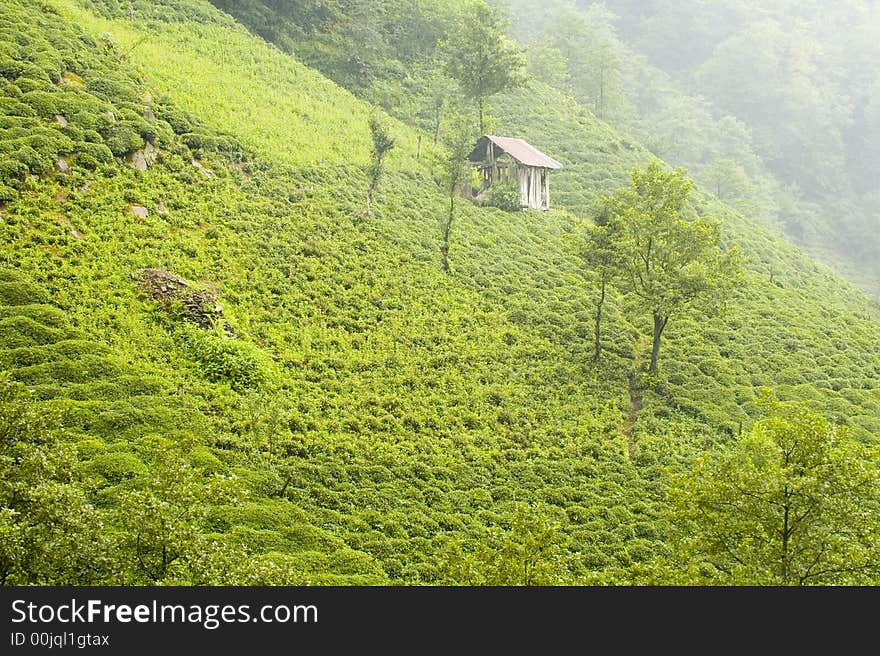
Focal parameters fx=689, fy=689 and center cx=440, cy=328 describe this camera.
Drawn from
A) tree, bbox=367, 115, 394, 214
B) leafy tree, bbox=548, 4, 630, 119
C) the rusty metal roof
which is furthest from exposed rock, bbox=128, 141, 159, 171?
leafy tree, bbox=548, 4, 630, 119

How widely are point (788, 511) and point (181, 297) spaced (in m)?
24.8

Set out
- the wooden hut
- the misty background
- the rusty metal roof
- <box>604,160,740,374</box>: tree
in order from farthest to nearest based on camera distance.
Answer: the misty background → the wooden hut → the rusty metal roof → <box>604,160,740,374</box>: tree

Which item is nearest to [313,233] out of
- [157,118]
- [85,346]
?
[157,118]

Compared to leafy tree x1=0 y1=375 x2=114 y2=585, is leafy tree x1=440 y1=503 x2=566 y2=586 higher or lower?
leafy tree x1=0 y1=375 x2=114 y2=585

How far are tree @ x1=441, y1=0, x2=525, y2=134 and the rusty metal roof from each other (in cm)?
657

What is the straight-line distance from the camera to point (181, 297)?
30469 mm

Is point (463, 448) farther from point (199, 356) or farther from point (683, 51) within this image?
point (683, 51)

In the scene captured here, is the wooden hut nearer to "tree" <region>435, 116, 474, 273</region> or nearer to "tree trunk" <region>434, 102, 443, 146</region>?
"tree trunk" <region>434, 102, 443, 146</region>

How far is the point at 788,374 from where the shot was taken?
40781 millimetres

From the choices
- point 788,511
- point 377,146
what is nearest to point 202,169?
point 377,146

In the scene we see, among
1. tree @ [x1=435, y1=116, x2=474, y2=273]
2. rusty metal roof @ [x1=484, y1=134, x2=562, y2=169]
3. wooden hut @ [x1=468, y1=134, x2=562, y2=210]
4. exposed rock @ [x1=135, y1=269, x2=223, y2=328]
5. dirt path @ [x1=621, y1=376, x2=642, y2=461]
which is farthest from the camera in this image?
wooden hut @ [x1=468, y1=134, x2=562, y2=210]

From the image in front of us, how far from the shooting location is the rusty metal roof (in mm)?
59809

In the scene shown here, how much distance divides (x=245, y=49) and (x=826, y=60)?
14944 centimetres

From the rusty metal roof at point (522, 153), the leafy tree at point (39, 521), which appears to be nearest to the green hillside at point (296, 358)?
the leafy tree at point (39, 521)
